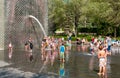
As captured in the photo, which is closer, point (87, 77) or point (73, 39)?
point (87, 77)

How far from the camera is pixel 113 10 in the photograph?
52.9 m

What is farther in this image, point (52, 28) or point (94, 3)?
point (52, 28)

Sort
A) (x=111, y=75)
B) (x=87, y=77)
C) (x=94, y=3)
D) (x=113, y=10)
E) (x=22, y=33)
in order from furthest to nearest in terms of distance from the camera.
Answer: (x=94, y=3), (x=113, y=10), (x=22, y=33), (x=111, y=75), (x=87, y=77)

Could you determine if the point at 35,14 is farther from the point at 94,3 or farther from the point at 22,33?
the point at 94,3

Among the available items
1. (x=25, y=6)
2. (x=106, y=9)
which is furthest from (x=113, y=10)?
(x=25, y=6)

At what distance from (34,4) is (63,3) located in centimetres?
2948

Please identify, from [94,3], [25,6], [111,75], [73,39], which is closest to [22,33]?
[25,6]

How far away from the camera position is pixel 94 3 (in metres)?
58.7

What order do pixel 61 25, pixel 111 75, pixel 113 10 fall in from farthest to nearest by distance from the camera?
pixel 61 25
pixel 113 10
pixel 111 75

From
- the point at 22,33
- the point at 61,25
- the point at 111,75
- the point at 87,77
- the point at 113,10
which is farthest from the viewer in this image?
the point at 61,25

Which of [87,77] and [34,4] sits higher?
[34,4]

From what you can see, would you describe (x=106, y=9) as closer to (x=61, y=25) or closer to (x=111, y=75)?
(x=61, y=25)

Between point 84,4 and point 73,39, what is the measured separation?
9.79 m

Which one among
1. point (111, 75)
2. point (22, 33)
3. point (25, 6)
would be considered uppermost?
point (25, 6)
